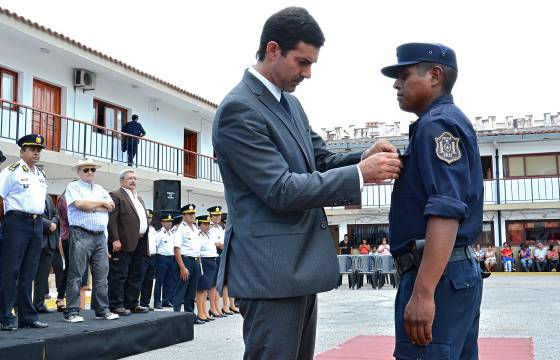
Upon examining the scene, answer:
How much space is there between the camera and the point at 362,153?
9.97ft

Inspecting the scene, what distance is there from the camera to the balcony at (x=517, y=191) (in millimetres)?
31219

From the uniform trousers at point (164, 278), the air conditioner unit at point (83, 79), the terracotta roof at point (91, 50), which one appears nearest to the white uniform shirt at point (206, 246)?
the uniform trousers at point (164, 278)

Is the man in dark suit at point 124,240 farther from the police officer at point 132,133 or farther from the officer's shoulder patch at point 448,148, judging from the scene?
the police officer at point 132,133

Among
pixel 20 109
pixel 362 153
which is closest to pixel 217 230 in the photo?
pixel 20 109

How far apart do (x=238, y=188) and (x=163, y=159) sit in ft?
65.1

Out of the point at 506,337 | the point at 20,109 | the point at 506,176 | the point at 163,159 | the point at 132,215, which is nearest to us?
the point at 506,337

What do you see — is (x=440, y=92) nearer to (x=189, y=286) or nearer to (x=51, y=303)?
(x=189, y=286)

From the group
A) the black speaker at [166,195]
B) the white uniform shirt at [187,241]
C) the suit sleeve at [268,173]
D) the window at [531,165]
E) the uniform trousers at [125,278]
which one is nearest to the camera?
the suit sleeve at [268,173]

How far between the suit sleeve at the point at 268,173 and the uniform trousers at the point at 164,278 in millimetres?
10946

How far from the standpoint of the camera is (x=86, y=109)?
1897cm

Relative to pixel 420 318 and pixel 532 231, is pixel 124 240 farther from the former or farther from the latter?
pixel 532 231

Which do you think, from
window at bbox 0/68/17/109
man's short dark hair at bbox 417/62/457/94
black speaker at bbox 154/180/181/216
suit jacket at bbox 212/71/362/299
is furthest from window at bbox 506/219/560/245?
suit jacket at bbox 212/71/362/299

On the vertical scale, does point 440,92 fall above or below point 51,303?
above

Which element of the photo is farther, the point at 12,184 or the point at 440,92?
the point at 12,184
